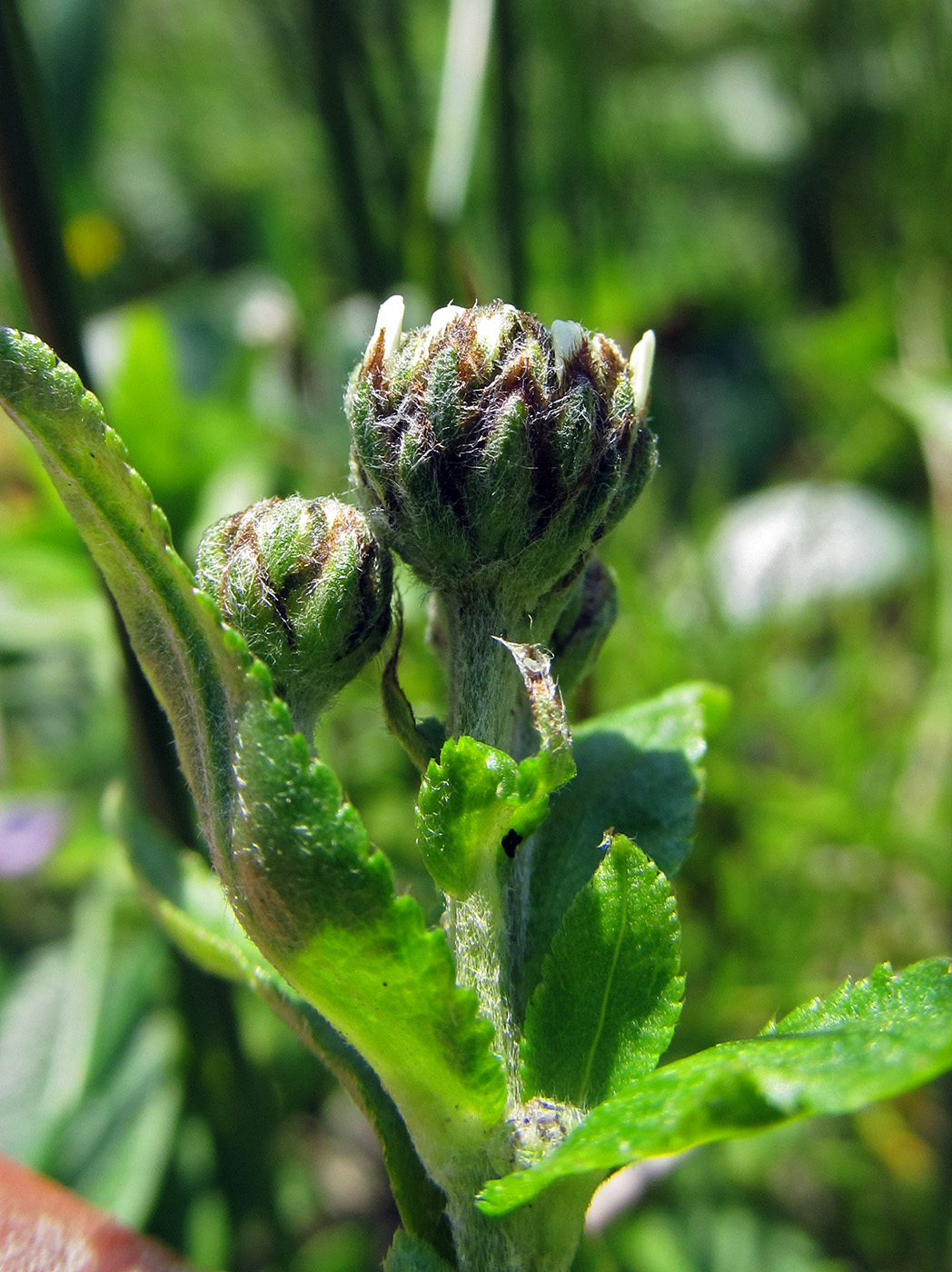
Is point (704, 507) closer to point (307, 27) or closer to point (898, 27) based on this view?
point (307, 27)

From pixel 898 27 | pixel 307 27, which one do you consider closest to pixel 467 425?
pixel 307 27

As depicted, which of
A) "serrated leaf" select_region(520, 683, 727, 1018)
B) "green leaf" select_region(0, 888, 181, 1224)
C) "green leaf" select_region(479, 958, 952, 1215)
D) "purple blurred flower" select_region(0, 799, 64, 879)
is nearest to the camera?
"green leaf" select_region(479, 958, 952, 1215)

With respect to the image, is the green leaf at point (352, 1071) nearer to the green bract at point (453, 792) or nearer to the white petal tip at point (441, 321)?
the green bract at point (453, 792)

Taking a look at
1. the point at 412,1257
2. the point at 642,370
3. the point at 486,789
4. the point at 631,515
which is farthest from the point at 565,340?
the point at 631,515

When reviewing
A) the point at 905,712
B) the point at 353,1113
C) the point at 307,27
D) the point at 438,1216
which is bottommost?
the point at 353,1113

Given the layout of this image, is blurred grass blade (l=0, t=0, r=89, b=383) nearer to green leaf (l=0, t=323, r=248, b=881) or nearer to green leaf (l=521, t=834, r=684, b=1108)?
green leaf (l=0, t=323, r=248, b=881)

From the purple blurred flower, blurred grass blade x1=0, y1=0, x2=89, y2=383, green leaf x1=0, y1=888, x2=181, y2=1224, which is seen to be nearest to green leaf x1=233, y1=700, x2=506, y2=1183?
blurred grass blade x1=0, y1=0, x2=89, y2=383

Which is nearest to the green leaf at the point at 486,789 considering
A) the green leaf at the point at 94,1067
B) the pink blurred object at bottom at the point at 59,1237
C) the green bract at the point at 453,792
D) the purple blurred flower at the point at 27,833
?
the green bract at the point at 453,792
